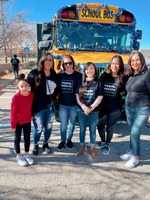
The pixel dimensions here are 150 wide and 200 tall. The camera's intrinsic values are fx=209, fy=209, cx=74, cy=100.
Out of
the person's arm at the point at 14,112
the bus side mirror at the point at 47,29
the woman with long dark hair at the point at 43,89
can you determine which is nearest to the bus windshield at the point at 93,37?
the bus side mirror at the point at 47,29

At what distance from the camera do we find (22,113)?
3.30 m

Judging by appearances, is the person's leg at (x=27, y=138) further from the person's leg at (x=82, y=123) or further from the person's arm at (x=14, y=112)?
the person's leg at (x=82, y=123)

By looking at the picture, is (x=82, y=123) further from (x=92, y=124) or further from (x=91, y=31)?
(x=91, y=31)

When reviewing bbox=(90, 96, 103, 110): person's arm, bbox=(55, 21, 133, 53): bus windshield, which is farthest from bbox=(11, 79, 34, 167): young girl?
bbox=(55, 21, 133, 53): bus windshield

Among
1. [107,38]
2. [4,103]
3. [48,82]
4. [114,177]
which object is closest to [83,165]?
[114,177]

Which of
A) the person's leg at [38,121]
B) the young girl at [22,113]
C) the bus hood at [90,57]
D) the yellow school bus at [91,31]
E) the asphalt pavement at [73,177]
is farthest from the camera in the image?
the yellow school bus at [91,31]

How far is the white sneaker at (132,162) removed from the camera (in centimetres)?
342

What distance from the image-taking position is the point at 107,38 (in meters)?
5.68

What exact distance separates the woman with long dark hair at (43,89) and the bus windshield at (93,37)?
2.10 meters

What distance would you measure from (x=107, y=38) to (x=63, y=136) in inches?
122

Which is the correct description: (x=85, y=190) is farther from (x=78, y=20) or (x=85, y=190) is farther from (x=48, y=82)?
(x=78, y=20)

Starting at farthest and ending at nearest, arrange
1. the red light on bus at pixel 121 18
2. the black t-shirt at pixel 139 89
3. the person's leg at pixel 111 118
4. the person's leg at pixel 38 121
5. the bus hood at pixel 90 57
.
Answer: the red light on bus at pixel 121 18 < the bus hood at pixel 90 57 < the person's leg at pixel 111 118 < the person's leg at pixel 38 121 < the black t-shirt at pixel 139 89

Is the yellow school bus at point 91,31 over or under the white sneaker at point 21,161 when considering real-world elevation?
over

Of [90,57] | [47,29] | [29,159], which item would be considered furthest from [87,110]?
[47,29]
